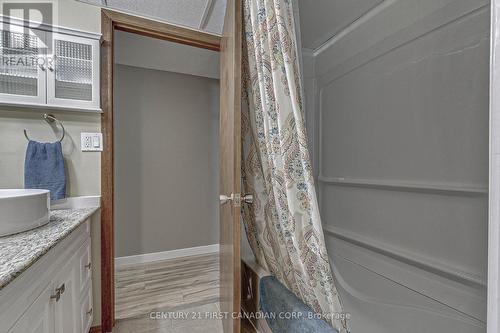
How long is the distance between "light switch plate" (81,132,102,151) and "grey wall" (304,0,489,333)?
162cm

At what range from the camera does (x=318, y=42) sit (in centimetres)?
199

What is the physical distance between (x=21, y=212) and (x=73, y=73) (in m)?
0.97

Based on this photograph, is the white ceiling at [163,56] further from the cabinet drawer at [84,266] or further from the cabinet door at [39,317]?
the cabinet door at [39,317]

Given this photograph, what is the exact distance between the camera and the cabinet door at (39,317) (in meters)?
0.69

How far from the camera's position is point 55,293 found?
925mm

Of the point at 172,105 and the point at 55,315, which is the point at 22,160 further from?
the point at 172,105

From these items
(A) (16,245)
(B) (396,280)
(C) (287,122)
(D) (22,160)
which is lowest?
(B) (396,280)

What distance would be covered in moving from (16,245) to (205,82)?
2.62m

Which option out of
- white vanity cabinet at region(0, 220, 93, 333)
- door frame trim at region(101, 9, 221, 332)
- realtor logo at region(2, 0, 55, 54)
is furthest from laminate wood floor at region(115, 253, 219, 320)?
realtor logo at region(2, 0, 55, 54)

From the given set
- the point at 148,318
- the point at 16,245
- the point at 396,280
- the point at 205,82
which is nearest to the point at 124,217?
the point at 148,318

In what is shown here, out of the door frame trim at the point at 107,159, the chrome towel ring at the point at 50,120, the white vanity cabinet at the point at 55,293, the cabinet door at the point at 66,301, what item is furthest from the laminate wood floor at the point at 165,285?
the chrome towel ring at the point at 50,120

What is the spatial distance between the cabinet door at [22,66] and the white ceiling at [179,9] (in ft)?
1.44

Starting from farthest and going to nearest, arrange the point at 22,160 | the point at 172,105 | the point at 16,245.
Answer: the point at 172,105 → the point at 22,160 → the point at 16,245

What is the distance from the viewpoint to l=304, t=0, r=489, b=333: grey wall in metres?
1.15
